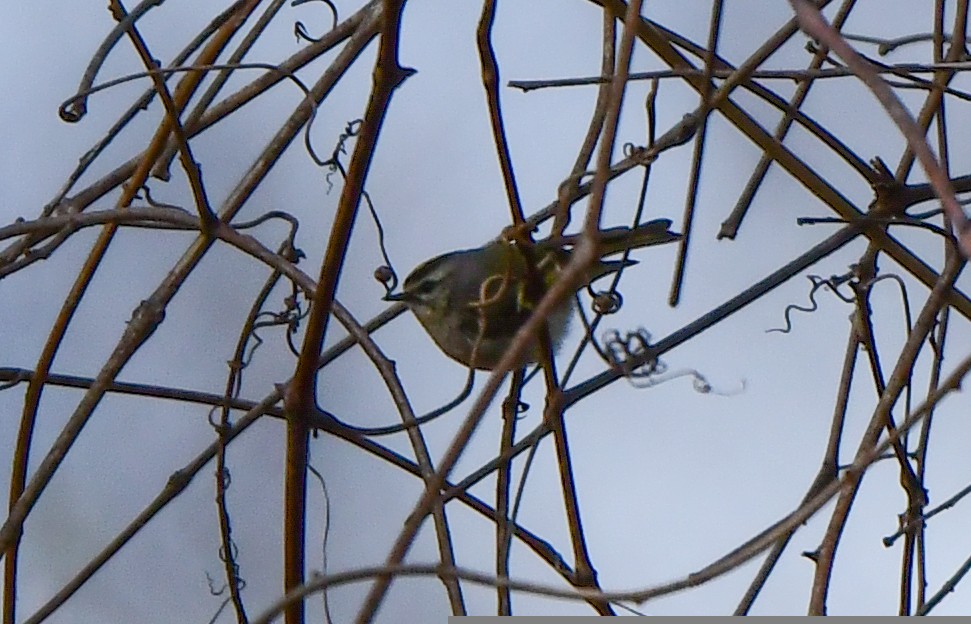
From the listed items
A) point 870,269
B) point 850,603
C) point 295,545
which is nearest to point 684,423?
point 850,603

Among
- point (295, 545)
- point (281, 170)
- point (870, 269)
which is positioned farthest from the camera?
point (281, 170)

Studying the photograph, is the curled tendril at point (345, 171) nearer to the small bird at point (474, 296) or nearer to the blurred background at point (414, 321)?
the small bird at point (474, 296)

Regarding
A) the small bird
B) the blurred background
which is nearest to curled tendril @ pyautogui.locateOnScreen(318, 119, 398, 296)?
the small bird

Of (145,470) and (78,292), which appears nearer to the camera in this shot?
(78,292)

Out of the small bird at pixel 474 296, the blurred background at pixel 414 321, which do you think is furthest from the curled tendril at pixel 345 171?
the blurred background at pixel 414 321

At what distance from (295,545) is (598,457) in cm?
64

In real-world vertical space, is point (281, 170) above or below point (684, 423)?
above

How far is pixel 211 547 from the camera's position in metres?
1.15

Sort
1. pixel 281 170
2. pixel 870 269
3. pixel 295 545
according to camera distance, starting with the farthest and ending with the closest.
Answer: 1. pixel 281 170
2. pixel 870 269
3. pixel 295 545

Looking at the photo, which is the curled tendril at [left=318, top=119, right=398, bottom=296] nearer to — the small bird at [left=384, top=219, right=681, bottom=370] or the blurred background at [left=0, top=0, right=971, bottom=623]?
the small bird at [left=384, top=219, right=681, bottom=370]

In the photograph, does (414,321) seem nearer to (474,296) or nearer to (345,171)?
(474,296)

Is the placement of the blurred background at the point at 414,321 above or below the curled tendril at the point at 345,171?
above

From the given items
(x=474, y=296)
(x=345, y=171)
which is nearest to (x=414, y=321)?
(x=474, y=296)

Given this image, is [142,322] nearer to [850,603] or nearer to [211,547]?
[211,547]
